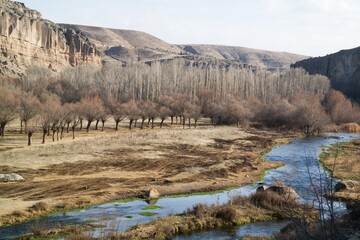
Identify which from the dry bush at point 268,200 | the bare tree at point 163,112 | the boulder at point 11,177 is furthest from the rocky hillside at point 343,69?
the boulder at point 11,177

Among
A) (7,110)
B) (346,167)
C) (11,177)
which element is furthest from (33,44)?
(346,167)

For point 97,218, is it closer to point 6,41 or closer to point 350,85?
point 6,41

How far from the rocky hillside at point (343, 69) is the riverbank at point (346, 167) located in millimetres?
86973

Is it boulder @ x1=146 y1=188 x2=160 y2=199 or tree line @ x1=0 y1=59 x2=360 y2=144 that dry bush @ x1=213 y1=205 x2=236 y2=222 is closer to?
boulder @ x1=146 y1=188 x2=160 y2=199

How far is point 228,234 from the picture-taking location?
82.2 ft

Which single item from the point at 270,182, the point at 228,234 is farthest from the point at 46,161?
the point at 228,234

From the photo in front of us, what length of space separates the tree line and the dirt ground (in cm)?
653

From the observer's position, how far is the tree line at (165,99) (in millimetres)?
73500

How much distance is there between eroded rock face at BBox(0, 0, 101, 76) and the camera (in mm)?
132250

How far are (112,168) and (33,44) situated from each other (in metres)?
122

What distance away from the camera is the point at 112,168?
45406 millimetres

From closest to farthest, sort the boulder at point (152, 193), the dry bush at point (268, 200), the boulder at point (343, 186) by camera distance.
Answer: the dry bush at point (268, 200) → the boulder at point (152, 193) → the boulder at point (343, 186)

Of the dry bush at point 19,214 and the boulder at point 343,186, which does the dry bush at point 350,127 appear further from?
the dry bush at point 19,214

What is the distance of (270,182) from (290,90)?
4610 inches
